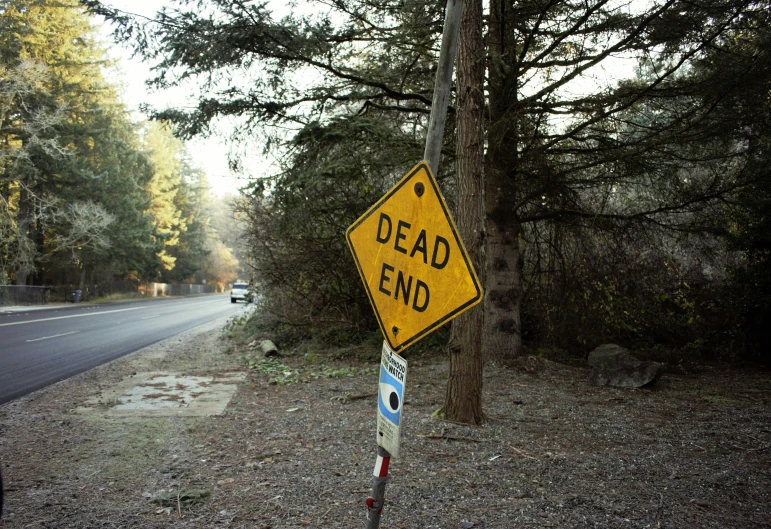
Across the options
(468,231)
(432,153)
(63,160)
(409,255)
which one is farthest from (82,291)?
(409,255)

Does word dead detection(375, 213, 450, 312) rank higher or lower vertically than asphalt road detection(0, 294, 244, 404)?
higher

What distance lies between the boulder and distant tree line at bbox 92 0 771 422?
1.67 metres

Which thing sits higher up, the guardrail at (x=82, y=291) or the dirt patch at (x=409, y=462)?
the guardrail at (x=82, y=291)

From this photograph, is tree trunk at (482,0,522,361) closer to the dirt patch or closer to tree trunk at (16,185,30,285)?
the dirt patch

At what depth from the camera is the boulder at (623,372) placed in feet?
30.9

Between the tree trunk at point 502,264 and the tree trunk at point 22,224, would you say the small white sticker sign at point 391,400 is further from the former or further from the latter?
the tree trunk at point 22,224

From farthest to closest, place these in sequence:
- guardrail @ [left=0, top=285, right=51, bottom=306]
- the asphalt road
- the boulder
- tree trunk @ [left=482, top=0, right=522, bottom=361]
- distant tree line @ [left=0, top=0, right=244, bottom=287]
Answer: guardrail @ [left=0, top=285, right=51, bottom=306]
distant tree line @ [left=0, top=0, right=244, bottom=287]
tree trunk @ [left=482, top=0, right=522, bottom=361]
the asphalt road
the boulder

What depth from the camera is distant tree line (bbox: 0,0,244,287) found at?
27.7 m

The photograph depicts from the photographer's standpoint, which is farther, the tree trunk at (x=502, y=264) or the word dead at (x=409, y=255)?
the tree trunk at (x=502, y=264)

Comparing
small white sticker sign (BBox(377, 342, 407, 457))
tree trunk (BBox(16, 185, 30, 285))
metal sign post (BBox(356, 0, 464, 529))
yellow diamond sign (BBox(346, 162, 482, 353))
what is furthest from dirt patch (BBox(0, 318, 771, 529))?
Answer: tree trunk (BBox(16, 185, 30, 285))

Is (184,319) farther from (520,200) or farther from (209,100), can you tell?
(520,200)

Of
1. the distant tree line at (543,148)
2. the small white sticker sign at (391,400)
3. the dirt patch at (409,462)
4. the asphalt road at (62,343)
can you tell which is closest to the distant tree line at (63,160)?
the asphalt road at (62,343)

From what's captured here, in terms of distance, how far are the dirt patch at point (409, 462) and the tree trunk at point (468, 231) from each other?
1.07 feet

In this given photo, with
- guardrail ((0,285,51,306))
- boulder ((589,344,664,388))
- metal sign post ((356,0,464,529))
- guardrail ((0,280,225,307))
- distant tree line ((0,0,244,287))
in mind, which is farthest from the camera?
guardrail ((0,280,225,307))
